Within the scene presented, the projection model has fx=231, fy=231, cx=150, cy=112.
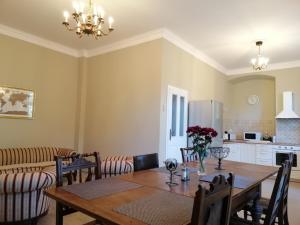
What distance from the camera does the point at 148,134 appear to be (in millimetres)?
4391

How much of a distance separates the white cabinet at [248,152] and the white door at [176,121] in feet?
6.62

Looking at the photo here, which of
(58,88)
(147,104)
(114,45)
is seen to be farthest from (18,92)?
(147,104)

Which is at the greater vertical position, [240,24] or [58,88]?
[240,24]

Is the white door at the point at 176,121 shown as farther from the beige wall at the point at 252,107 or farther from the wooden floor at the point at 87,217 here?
the beige wall at the point at 252,107

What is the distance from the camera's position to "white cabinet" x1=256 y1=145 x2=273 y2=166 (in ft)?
18.6

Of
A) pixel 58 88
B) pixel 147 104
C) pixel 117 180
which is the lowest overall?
pixel 117 180

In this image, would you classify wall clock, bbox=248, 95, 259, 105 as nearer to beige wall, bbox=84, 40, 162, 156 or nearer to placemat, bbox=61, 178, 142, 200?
beige wall, bbox=84, 40, 162, 156

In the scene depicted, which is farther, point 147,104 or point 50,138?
point 50,138

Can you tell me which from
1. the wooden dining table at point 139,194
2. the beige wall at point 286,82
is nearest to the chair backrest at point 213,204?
the wooden dining table at point 139,194

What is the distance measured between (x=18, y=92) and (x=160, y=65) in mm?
2973

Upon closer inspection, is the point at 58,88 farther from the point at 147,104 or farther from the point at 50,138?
the point at 147,104

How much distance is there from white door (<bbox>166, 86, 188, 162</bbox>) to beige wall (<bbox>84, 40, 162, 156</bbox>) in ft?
1.08

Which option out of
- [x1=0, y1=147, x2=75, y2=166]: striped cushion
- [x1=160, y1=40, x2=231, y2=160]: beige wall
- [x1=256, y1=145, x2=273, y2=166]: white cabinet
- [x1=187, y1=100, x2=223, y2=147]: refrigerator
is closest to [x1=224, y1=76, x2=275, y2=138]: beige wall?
[x1=160, y1=40, x2=231, y2=160]: beige wall

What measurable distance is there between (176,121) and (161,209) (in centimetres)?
358
